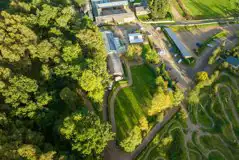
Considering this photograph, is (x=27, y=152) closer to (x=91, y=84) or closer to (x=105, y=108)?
(x=91, y=84)

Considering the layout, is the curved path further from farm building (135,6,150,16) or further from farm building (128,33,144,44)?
farm building (135,6,150,16)

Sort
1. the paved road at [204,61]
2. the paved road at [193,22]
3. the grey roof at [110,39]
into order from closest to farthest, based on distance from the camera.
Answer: the paved road at [204,61], the grey roof at [110,39], the paved road at [193,22]

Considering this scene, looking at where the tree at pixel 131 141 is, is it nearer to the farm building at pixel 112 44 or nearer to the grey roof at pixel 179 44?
the farm building at pixel 112 44

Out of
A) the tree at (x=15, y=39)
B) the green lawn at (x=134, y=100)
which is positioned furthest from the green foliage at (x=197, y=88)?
the tree at (x=15, y=39)

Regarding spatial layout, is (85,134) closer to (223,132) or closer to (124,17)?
(223,132)

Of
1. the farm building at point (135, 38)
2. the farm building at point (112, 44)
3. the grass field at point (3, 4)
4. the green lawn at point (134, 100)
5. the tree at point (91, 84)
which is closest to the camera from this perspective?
the tree at point (91, 84)

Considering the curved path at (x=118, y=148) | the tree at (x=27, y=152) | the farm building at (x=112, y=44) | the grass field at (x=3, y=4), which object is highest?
the tree at (x=27, y=152)

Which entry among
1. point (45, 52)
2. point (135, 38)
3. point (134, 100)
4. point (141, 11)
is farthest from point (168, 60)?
point (45, 52)
